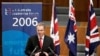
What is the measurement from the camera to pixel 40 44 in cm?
551

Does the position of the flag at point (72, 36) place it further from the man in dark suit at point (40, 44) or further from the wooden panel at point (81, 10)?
the wooden panel at point (81, 10)

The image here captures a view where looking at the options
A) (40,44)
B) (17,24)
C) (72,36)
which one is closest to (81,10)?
(72,36)

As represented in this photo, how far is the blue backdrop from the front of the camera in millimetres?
7406

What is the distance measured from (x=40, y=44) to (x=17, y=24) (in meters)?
2.06

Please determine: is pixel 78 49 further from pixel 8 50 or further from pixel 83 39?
pixel 8 50

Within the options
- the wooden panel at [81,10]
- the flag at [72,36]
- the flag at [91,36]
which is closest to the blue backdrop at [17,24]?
the flag at [72,36]

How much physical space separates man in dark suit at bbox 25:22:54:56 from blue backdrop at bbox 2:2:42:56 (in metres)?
1.85

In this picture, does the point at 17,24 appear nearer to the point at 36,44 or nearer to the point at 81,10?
the point at 36,44

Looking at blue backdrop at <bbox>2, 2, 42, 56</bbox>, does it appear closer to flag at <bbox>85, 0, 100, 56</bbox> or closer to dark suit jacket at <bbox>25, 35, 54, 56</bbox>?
flag at <bbox>85, 0, 100, 56</bbox>

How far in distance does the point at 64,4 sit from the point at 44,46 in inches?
164

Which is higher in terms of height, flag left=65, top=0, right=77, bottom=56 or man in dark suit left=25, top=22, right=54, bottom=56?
man in dark suit left=25, top=22, right=54, bottom=56

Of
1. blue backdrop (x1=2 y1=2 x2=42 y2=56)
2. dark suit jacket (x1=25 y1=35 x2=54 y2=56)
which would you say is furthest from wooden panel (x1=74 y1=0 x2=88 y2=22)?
dark suit jacket (x1=25 y1=35 x2=54 y2=56)

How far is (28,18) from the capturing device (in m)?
7.48

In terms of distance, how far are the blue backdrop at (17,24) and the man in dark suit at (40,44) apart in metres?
1.85
